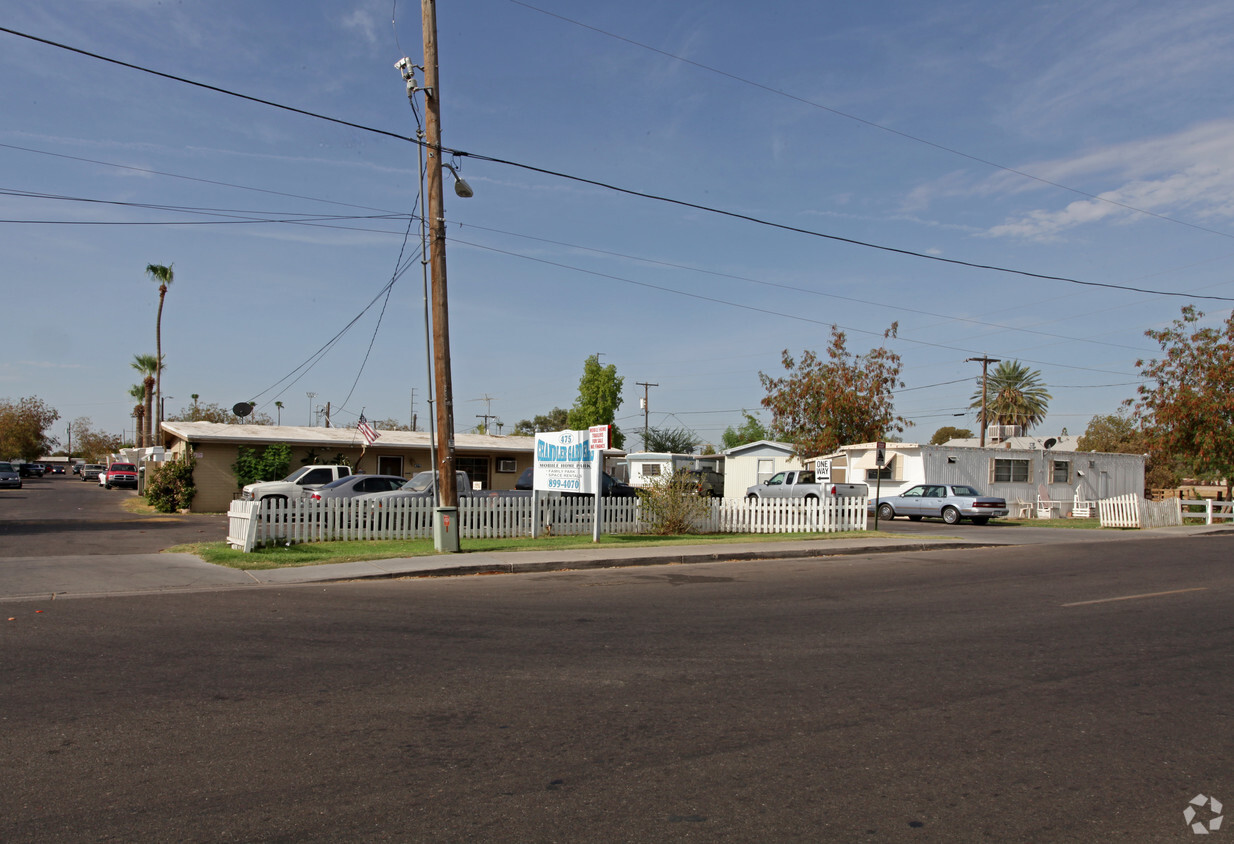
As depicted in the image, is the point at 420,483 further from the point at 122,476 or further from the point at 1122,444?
the point at 1122,444

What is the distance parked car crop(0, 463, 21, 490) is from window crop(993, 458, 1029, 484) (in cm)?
5276

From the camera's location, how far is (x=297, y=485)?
2600 centimetres

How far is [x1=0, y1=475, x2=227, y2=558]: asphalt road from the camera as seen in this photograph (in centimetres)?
1666

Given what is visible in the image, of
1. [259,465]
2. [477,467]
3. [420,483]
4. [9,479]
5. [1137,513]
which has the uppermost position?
[259,465]

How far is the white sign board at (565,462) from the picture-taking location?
62.4ft

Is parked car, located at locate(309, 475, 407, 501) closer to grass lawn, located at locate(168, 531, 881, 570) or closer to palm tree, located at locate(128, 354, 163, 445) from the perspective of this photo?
grass lawn, located at locate(168, 531, 881, 570)

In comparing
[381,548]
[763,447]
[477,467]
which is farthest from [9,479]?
[381,548]

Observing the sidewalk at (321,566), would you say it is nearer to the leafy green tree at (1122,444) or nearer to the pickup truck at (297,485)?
the pickup truck at (297,485)

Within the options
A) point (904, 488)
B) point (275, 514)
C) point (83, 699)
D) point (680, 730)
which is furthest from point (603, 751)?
point (904, 488)

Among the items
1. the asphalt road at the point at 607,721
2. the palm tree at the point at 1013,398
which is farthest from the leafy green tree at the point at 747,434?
the asphalt road at the point at 607,721

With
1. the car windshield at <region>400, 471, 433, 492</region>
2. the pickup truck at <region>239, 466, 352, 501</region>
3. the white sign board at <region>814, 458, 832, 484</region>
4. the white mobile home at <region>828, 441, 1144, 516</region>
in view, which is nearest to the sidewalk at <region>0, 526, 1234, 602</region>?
the white sign board at <region>814, 458, 832, 484</region>

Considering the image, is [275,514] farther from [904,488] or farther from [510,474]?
[904,488]

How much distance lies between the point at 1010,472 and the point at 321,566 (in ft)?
107

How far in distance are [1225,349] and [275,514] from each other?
34747 mm
